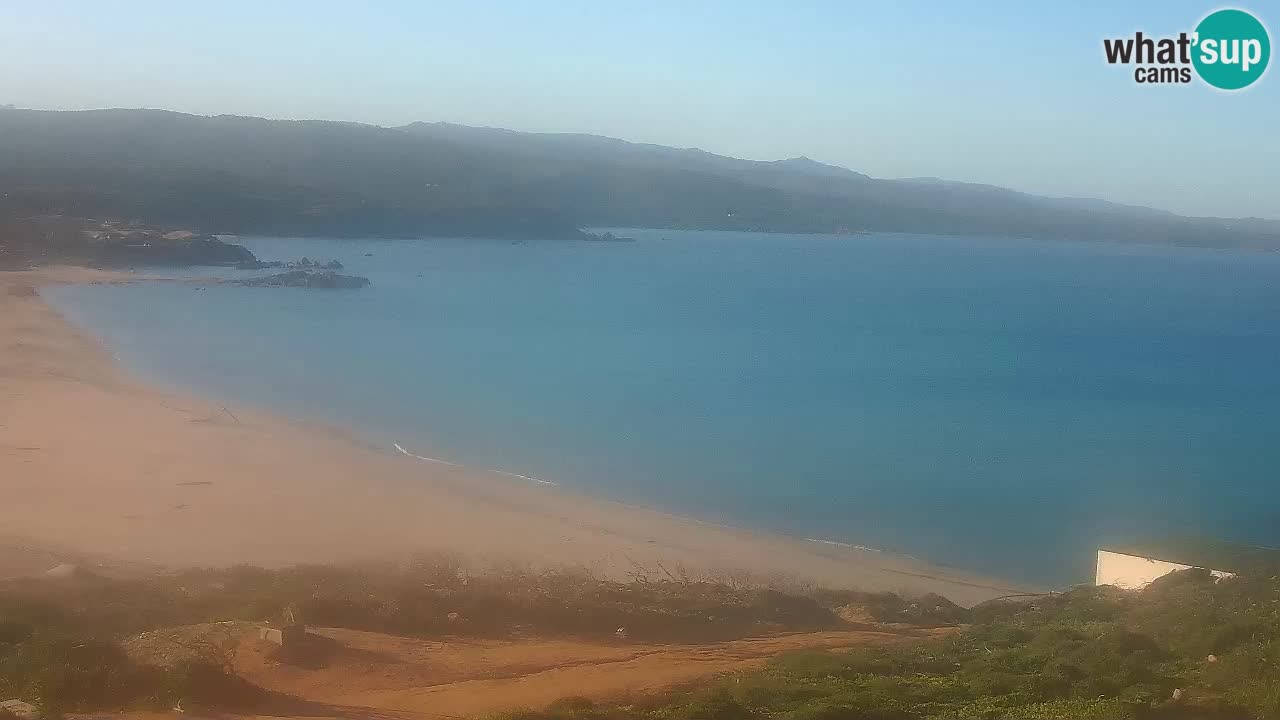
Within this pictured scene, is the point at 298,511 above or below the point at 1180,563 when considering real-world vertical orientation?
below

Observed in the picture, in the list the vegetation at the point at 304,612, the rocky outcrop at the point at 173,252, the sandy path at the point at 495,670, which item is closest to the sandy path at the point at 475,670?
the sandy path at the point at 495,670

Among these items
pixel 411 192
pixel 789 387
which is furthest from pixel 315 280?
pixel 411 192

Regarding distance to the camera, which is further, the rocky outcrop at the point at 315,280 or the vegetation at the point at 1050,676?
the rocky outcrop at the point at 315,280

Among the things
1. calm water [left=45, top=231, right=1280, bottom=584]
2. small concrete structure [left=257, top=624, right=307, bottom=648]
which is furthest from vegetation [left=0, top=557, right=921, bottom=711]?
calm water [left=45, top=231, right=1280, bottom=584]

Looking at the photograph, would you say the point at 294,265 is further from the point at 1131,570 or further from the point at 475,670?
the point at 1131,570

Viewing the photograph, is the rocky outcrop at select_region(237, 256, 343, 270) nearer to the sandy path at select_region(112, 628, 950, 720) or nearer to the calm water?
the calm water

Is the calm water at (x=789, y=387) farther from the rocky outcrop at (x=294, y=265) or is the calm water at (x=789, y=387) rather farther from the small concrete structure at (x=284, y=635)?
the small concrete structure at (x=284, y=635)
